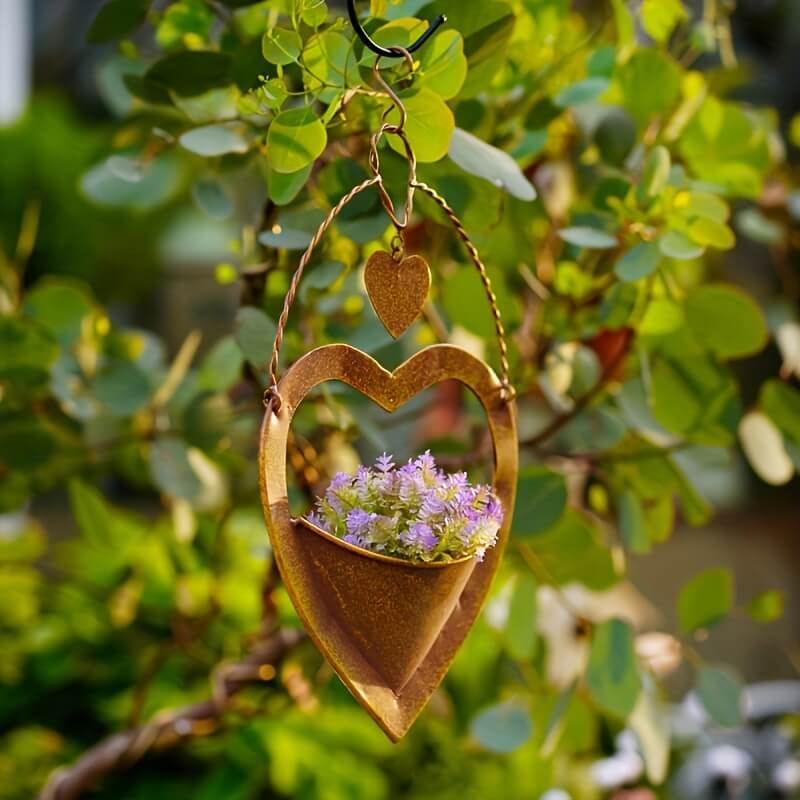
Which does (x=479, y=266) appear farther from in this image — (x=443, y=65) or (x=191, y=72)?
(x=191, y=72)

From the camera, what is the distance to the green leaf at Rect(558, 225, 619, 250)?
616 mm

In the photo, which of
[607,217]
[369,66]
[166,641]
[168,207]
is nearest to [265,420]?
[369,66]

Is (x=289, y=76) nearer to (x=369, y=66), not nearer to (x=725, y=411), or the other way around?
(x=369, y=66)

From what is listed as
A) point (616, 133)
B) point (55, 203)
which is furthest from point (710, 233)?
point (55, 203)

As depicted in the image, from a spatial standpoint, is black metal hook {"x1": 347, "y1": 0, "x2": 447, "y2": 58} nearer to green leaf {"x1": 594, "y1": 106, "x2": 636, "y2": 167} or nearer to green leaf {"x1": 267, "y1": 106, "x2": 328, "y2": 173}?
green leaf {"x1": 267, "y1": 106, "x2": 328, "y2": 173}

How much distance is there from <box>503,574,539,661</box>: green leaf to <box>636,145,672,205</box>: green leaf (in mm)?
292

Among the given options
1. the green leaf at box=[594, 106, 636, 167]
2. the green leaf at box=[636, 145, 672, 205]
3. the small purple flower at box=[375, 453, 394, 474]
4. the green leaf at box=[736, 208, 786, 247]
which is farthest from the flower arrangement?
the green leaf at box=[736, 208, 786, 247]

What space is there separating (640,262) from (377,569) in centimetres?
27

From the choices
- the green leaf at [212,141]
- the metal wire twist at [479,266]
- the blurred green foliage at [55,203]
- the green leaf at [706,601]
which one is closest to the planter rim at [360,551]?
the metal wire twist at [479,266]

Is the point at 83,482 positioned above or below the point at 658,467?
below

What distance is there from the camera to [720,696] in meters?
0.76

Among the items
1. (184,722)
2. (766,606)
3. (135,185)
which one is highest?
(135,185)

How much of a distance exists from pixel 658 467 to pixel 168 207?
3.47 meters

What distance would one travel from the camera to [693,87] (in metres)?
0.79
